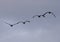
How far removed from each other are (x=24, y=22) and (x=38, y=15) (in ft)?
3.15

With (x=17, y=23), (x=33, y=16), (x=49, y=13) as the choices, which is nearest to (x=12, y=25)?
(x=17, y=23)

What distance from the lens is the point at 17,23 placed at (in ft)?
42.7

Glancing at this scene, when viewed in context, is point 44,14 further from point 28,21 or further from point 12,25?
point 12,25

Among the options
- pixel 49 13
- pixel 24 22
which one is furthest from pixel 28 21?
pixel 49 13

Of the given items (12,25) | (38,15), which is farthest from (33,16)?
(12,25)

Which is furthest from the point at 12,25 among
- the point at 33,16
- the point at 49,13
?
the point at 49,13

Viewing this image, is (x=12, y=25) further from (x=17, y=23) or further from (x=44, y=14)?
(x=44, y=14)

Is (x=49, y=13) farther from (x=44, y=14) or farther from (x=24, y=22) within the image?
(x=24, y=22)

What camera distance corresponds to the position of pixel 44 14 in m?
12.8

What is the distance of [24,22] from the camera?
13.1 metres

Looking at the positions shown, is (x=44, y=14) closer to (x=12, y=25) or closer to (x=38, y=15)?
(x=38, y=15)

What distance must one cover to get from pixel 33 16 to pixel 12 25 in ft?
4.48

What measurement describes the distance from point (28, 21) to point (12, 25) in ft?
3.20

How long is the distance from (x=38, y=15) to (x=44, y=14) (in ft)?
1.20
